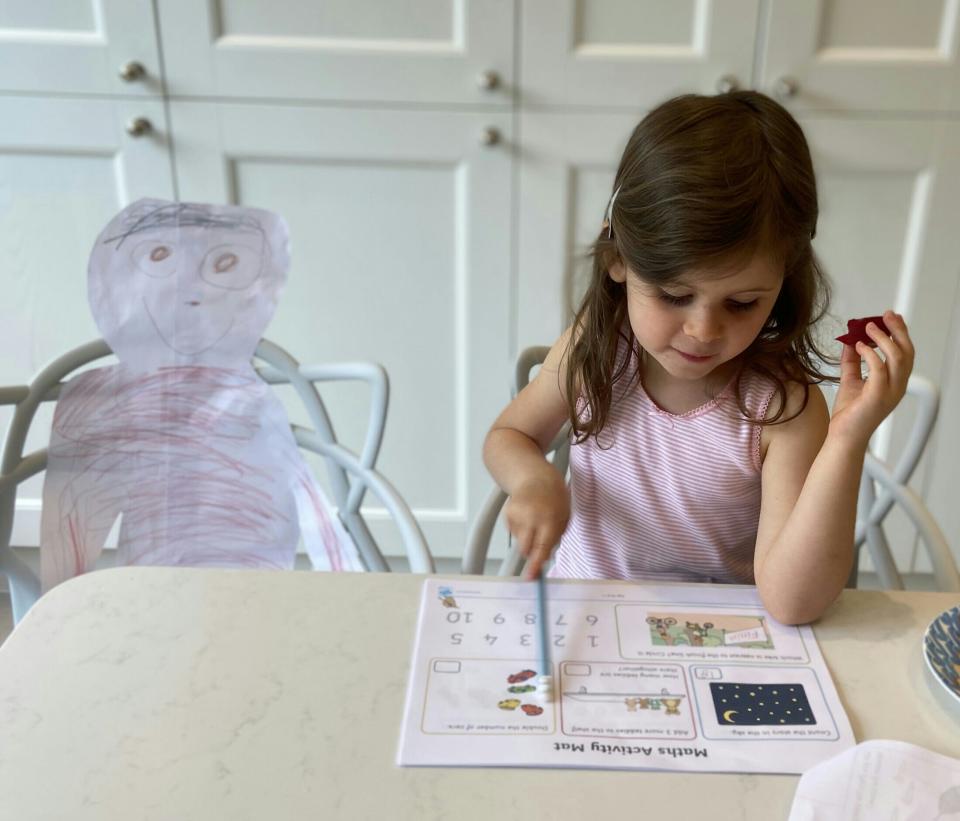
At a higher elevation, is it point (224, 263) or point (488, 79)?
point (488, 79)

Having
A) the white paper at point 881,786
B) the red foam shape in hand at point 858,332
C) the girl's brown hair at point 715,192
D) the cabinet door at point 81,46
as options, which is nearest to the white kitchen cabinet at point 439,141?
the cabinet door at point 81,46

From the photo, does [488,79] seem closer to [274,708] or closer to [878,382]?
[878,382]

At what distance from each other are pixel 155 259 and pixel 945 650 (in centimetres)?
72

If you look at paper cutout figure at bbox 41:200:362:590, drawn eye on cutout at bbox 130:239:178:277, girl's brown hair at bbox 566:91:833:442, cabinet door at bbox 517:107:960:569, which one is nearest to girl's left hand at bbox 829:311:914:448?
girl's brown hair at bbox 566:91:833:442

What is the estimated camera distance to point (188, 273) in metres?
0.83

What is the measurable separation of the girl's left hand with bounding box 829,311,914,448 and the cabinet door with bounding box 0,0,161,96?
1218 mm

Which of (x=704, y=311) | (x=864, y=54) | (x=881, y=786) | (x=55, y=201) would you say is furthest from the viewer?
(x=55, y=201)

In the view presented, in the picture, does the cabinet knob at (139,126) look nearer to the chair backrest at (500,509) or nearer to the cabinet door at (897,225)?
the chair backrest at (500,509)

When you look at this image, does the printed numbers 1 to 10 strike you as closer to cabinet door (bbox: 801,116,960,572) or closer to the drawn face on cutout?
the drawn face on cutout

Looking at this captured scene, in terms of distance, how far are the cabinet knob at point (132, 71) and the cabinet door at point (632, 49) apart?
604mm

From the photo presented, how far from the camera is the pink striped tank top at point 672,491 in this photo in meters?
0.85

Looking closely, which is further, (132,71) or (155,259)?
(132,71)

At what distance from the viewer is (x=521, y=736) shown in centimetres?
54

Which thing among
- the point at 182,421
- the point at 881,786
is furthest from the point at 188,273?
the point at 881,786
